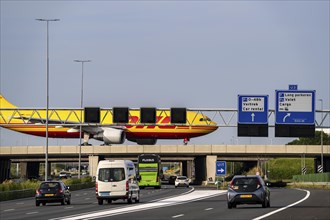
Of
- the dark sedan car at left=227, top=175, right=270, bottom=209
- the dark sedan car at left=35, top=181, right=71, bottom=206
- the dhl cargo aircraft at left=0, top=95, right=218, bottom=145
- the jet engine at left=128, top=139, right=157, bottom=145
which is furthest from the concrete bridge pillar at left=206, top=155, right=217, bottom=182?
the dark sedan car at left=227, top=175, right=270, bottom=209

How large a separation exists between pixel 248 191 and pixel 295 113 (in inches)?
1255

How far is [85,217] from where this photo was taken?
34594mm

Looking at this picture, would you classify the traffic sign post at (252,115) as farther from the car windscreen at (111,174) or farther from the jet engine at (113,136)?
the jet engine at (113,136)

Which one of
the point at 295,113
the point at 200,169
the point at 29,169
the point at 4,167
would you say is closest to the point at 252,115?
the point at 295,113

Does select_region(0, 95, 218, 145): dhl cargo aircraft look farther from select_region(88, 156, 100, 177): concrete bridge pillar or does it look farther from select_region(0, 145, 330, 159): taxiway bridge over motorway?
select_region(88, 156, 100, 177): concrete bridge pillar

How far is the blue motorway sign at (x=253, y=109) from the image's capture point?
7150cm

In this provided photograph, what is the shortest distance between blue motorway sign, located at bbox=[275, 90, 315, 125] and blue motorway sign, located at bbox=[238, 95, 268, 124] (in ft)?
4.44

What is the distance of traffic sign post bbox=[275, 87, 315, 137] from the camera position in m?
70.1

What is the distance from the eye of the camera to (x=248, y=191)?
3950 centimetres

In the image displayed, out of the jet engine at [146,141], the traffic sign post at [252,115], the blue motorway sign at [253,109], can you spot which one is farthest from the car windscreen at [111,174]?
the jet engine at [146,141]

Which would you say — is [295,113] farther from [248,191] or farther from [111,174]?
[248,191]

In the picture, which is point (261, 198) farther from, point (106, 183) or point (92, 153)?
point (92, 153)

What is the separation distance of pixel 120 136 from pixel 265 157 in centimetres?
2495

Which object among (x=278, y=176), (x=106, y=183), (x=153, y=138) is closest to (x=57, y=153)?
(x=153, y=138)
